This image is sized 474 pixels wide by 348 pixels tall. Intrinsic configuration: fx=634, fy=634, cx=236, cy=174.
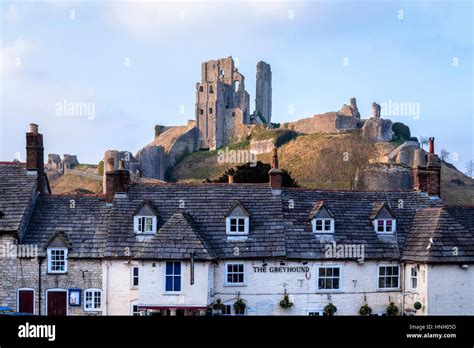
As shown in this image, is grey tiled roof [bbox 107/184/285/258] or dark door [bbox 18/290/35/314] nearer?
grey tiled roof [bbox 107/184/285/258]

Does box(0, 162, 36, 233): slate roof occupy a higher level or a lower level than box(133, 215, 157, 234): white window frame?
higher

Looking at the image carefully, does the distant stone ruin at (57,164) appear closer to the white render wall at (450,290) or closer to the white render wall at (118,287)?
the white render wall at (118,287)

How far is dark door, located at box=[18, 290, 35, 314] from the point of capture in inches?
1115

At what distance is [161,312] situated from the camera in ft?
88.4

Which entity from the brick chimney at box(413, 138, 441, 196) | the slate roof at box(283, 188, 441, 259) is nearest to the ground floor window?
the slate roof at box(283, 188, 441, 259)

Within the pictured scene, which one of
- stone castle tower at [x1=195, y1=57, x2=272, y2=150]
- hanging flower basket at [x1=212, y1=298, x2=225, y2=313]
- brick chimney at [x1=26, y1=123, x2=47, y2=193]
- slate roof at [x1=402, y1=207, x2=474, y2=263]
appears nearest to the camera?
slate roof at [x1=402, y1=207, x2=474, y2=263]

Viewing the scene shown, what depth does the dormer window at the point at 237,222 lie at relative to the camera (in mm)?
28734

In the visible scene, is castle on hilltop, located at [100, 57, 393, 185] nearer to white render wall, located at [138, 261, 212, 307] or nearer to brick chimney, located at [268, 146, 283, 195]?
brick chimney, located at [268, 146, 283, 195]

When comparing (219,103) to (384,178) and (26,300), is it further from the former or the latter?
(26,300)

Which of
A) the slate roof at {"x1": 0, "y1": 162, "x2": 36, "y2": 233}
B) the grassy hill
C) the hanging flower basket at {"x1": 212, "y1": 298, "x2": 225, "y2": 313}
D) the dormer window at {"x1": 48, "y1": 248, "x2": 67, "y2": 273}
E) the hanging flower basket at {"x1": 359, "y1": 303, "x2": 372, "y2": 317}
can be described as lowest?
the hanging flower basket at {"x1": 359, "y1": 303, "x2": 372, "y2": 317}

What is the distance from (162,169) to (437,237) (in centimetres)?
7371

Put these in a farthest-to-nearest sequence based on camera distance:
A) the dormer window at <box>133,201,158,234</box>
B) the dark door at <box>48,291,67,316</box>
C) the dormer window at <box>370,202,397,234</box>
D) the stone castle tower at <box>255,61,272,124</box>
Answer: the stone castle tower at <box>255,61,272,124</box>
the dormer window at <box>370,202,397,234</box>
the dormer window at <box>133,201,158,234</box>
the dark door at <box>48,291,67,316</box>

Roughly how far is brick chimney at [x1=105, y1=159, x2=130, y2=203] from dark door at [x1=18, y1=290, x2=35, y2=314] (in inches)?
223

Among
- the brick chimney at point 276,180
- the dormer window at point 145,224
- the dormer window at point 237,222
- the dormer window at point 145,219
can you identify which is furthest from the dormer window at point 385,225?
the dormer window at point 145,224
